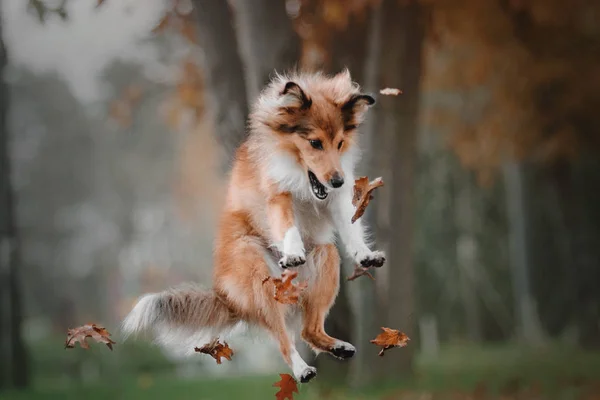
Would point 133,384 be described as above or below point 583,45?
below

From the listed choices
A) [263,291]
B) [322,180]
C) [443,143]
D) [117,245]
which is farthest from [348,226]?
[443,143]

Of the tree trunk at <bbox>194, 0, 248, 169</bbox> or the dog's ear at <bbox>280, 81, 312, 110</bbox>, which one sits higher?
the tree trunk at <bbox>194, 0, 248, 169</bbox>

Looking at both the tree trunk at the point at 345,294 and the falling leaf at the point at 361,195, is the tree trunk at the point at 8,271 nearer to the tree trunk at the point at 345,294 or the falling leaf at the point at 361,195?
the tree trunk at the point at 345,294

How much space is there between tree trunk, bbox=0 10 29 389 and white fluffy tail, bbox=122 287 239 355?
1.57 metres

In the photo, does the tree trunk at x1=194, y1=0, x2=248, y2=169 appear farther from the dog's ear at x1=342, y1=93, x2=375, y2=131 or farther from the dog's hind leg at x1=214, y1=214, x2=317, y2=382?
the dog's ear at x1=342, y1=93, x2=375, y2=131

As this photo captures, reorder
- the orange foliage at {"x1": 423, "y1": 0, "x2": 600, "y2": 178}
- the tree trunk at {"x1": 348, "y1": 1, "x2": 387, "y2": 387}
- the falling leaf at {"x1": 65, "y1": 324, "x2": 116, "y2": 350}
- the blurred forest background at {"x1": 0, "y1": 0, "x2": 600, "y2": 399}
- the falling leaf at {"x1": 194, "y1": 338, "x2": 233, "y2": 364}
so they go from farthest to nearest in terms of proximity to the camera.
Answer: the orange foliage at {"x1": 423, "y1": 0, "x2": 600, "y2": 178} < the tree trunk at {"x1": 348, "y1": 1, "x2": 387, "y2": 387} < the blurred forest background at {"x1": 0, "y1": 0, "x2": 600, "y2": 399} < the falling leaf at {"x1": 65, "y1": 324, "x2": 116, "y2": 350} < the falling leaf at {"x1": 194, "y1": 338, "x2": 233, "y2": 364}

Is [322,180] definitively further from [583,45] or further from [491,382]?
[583,45]

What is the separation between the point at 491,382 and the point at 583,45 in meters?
2.30

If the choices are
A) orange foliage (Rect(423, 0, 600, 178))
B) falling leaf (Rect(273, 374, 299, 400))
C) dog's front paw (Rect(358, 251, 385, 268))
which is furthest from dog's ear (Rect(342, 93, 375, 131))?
orange foliage (Rect(423, 0, 600, 178))

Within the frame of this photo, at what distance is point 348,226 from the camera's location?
2.21 m

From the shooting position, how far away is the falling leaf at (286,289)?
2.24m

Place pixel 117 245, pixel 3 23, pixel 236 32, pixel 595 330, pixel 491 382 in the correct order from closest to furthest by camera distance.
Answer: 1. pixel 236 32
2. pixel 3 23
3. pixel 117 245
4. pixel 491 382
5. pixel 595 330

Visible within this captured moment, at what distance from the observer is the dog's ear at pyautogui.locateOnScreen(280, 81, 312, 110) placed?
215 cm

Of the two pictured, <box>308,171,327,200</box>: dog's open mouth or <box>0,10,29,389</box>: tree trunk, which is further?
<box>0,10,29,389</box>: tree trunk
